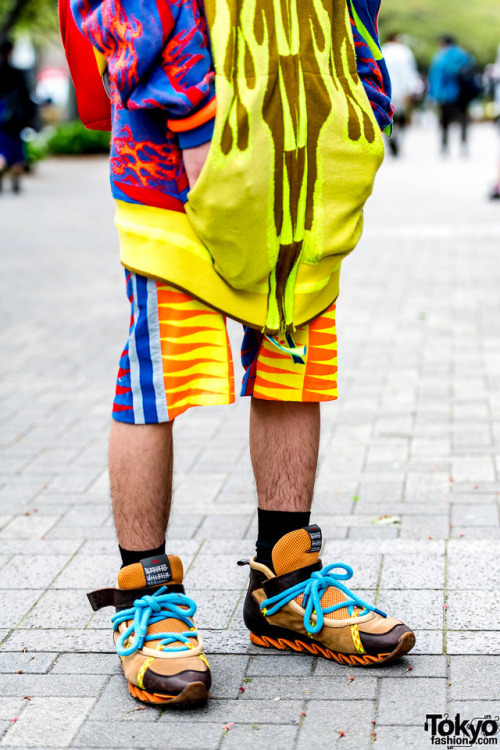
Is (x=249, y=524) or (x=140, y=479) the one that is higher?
(x=140, y=479)

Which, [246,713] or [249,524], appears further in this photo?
[249,524]

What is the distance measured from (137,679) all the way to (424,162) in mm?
18114

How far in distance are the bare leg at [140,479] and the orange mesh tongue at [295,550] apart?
11.2 inches

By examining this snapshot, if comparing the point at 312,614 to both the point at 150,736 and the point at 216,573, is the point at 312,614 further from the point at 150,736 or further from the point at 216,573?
the point at 216,573

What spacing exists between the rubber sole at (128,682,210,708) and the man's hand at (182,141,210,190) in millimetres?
1025

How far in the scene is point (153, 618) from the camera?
240 centimetres

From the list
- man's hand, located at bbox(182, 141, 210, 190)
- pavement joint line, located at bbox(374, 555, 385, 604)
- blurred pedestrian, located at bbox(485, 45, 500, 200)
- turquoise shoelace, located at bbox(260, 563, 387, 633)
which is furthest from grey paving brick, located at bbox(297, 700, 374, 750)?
blurred pedestrian, located at bbox(485, 45, 500, 200)

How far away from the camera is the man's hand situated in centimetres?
224

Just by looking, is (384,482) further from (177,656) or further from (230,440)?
(177,656)

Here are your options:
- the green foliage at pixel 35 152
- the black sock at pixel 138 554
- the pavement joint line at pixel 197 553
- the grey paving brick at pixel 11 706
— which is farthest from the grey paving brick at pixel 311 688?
the green foliage at pixel 35 152

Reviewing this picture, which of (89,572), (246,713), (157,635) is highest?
(157,635)

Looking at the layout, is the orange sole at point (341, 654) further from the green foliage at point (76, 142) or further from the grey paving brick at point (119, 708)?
the green foliage at point (76, 142)

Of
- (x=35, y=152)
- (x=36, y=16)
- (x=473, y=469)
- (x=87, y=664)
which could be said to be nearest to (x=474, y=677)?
(x=87, y=664)

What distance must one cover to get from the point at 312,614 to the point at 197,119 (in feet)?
3.68
